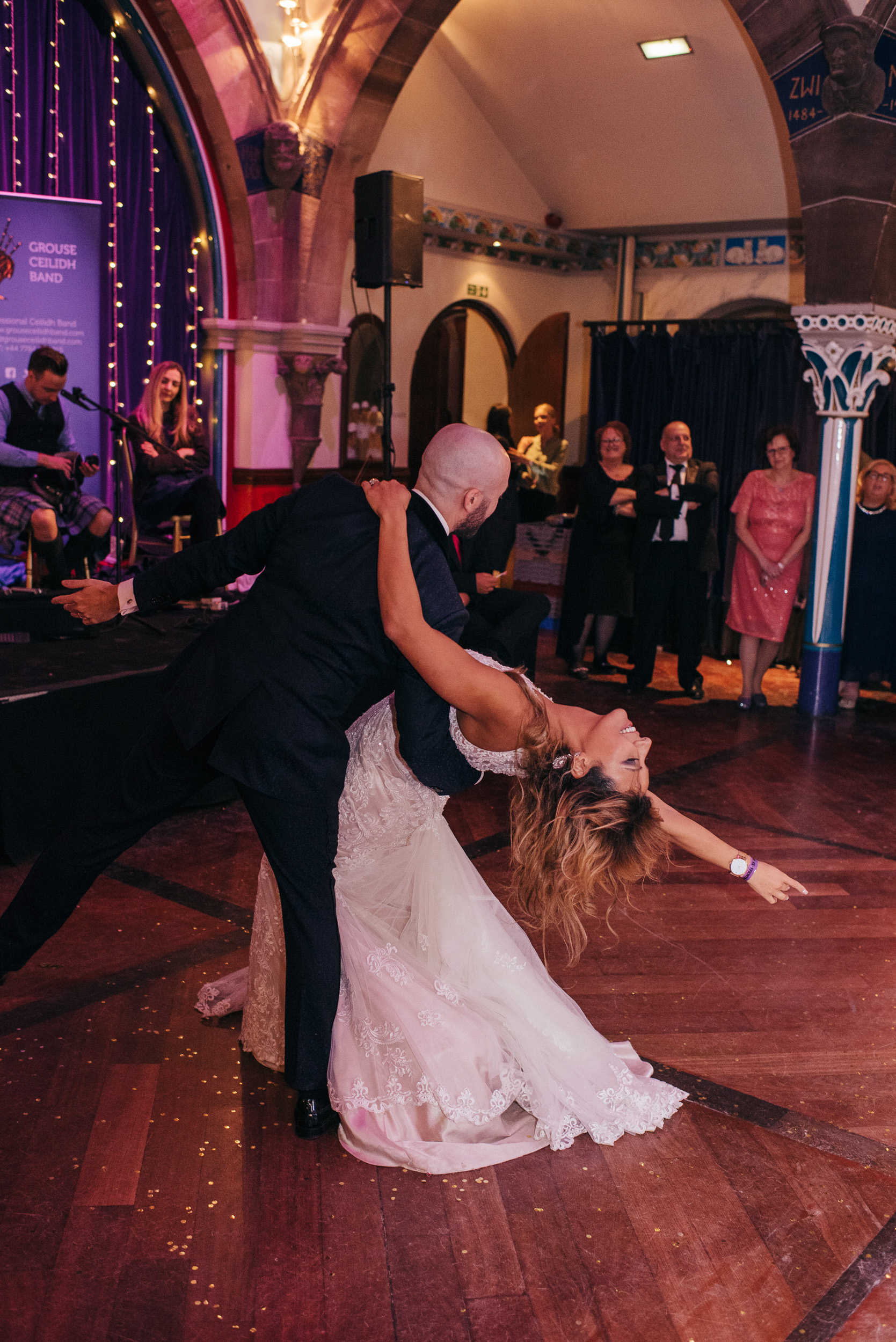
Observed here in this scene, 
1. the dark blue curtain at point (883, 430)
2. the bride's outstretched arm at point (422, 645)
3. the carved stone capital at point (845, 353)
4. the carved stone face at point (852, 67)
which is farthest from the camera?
the dark blue curtain at point (883, 430)

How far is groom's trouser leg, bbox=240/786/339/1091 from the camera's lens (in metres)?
2.34

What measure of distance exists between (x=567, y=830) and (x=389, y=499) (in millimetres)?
691

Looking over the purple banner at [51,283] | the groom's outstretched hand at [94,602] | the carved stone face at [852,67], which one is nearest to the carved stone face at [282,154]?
the purple banner at [51,283]

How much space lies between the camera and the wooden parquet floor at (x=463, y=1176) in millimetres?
1996

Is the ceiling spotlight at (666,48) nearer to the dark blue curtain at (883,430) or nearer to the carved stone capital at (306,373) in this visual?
the dark blue curtain at (883,430)

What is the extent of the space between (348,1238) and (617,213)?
870 cm

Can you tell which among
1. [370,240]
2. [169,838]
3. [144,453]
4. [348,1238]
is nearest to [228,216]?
[370,240]

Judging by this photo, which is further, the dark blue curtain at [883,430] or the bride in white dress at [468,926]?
the dark blue curtain at [883,430]

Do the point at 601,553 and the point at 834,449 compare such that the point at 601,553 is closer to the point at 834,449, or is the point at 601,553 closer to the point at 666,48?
the point at 834,449

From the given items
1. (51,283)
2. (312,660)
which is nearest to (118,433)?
(51,283)

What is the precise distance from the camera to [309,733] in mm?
2318

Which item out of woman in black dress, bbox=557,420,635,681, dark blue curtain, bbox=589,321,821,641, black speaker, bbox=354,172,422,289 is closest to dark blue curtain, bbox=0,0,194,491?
black speaker, bbox=354,172,422,289

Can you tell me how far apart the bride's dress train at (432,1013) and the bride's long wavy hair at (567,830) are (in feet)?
0.26

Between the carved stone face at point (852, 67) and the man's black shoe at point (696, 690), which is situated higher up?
the carved stone face at point (852, 67)
